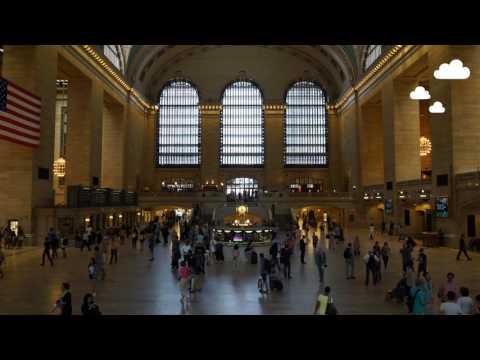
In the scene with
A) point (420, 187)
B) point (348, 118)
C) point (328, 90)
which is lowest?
point (420, 187)

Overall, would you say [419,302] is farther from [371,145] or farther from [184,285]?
[371,145]

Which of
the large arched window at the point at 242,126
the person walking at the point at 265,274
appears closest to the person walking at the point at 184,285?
the person walking at the point at 265,274

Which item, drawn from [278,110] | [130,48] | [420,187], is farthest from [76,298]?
[278,110]

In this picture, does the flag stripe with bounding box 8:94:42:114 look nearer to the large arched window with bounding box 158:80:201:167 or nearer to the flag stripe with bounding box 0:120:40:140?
the flag stripe with bounding box 0:120:40:140

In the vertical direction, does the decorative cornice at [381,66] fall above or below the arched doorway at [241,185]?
above

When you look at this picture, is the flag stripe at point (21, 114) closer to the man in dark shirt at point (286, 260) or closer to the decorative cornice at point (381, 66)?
the man in dark shirt at point (286, 260)

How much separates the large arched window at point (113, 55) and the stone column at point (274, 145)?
18.3m

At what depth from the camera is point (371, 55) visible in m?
35.1

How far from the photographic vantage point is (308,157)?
49.3 m

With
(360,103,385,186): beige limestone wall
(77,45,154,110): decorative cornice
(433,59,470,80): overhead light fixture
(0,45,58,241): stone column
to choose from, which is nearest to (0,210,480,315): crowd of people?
(0,45,58,241): stone column

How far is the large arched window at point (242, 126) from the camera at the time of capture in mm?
48875

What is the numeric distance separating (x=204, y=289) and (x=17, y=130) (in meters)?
12.6
